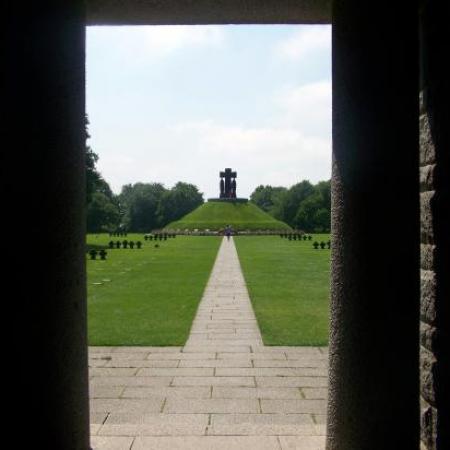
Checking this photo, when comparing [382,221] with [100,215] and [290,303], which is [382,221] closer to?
A: [290,303]

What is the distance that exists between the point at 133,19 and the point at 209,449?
3.30 metres

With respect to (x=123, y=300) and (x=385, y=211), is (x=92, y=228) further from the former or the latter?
(x=385, y=211)

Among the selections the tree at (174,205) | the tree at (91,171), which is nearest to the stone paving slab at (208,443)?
the tree at (91,171)

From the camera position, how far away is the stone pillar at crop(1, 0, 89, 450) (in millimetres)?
2885

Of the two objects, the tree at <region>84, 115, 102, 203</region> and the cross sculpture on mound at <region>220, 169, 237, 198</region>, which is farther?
the cross sculpture on mound at <region>220, 169, 237, 198</region>

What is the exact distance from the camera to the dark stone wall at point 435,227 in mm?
3227

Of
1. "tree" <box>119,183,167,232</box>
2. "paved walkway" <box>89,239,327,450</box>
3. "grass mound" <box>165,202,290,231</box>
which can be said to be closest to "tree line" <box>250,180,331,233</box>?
"grass mound" <box>165,202,290,231</box>

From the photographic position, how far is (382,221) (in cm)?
305

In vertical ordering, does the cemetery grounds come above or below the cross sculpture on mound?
below

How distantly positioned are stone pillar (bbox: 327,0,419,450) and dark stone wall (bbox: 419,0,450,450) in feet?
0.83

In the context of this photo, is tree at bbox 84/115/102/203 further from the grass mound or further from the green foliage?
the green foliage

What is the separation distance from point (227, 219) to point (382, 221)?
70.4 m

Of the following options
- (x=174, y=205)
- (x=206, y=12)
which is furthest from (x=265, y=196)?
(x=206, y=12)

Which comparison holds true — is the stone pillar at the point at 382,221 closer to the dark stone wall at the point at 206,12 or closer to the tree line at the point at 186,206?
the dark stone wall at the point at 206,12
